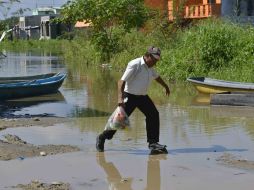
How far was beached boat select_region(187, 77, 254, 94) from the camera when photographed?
1460cm

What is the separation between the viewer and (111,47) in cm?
3192

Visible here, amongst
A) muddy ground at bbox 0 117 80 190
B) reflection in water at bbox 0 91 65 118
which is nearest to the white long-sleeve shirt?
muddy ground at bbox 0 117 80 190

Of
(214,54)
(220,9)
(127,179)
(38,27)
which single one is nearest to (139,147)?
(127,179)

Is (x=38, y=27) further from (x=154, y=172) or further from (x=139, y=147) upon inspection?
(x=154, y=172)

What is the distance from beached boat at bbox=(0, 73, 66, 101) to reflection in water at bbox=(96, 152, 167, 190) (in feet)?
24.9

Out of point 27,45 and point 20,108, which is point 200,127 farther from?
point 27,45

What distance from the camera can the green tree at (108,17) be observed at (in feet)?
99.1

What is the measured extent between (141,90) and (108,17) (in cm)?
2243

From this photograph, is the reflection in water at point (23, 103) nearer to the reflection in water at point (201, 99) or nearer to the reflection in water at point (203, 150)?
the reflection in water at point (201, 99)

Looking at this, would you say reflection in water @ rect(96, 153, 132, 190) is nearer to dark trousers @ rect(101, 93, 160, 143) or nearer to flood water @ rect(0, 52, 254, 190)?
flood water @ rect(0, 52, 254, 190)

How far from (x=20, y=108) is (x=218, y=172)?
28.0ft

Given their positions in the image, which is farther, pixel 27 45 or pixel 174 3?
pixel 27 45

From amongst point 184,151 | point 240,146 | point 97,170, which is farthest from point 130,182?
point 240,146

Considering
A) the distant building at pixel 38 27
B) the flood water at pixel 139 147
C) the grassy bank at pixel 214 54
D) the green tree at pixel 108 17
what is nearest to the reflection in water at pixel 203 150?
the flood water at pixel 139 147
